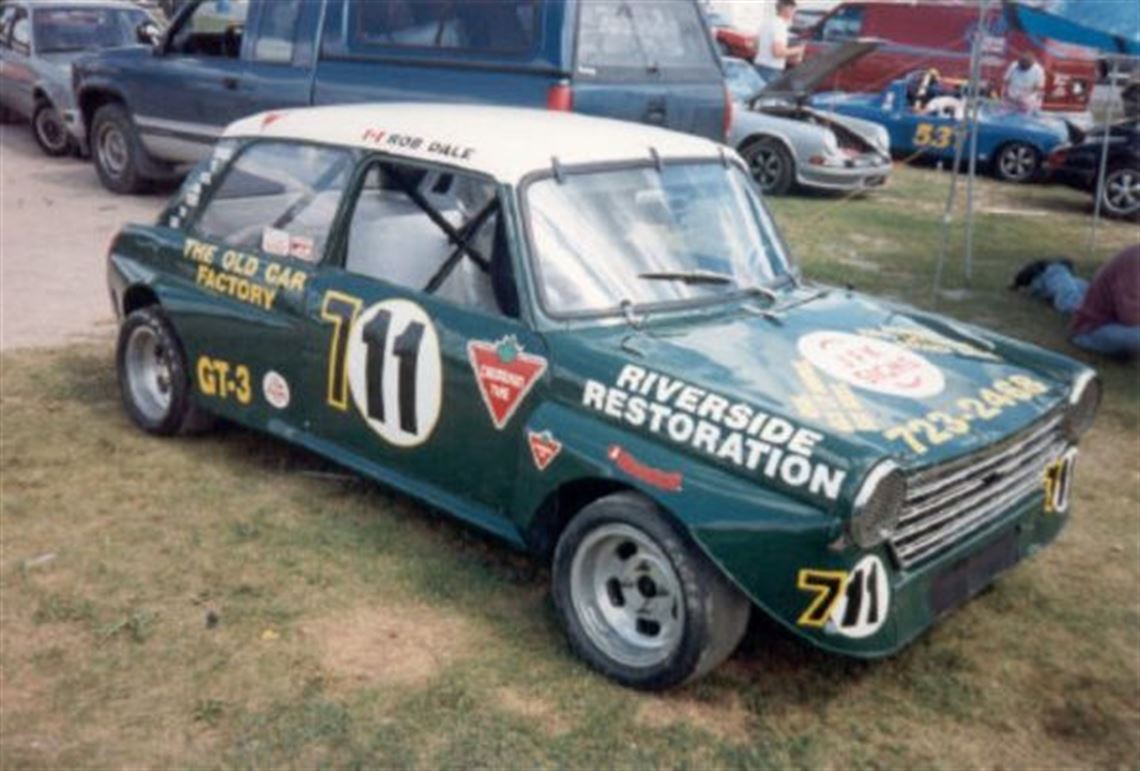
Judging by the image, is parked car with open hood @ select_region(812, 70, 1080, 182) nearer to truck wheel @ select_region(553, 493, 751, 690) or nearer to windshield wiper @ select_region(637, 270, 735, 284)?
windshield wiper @ select_region(637, 270, 735, 284)

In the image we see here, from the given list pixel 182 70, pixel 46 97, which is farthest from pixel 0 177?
pixel 182 70

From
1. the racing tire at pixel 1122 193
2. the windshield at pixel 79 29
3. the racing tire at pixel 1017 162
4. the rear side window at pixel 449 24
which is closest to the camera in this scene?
the rear side window at pixel 449 24

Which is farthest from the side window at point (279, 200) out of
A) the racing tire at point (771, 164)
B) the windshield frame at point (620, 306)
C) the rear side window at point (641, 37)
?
the racing tire at point (771, 164)

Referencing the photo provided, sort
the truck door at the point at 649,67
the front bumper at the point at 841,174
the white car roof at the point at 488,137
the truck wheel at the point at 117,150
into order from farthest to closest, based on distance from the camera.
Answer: the front bumper at the point at 841,174
the truck wheel at the point at 117,150
the truck door at the point at 649,67
the white car roof at the point at 488,137

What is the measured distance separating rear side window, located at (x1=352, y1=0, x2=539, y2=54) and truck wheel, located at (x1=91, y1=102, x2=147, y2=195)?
3.32m

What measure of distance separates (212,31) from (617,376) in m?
8.21

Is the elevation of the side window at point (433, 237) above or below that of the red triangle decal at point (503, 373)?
above

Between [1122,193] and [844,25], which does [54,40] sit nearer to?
[1122,193]

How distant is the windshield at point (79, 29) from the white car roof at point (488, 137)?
979cm

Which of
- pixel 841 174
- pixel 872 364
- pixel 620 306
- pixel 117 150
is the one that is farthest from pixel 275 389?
pixel 841 174

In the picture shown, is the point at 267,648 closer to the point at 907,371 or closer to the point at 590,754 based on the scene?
the point at 590,754

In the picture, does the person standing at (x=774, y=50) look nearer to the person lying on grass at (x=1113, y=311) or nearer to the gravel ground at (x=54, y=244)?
the gravel ground at (x=54, y=244)

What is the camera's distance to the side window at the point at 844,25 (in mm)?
20938

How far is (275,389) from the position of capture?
4859 mm
